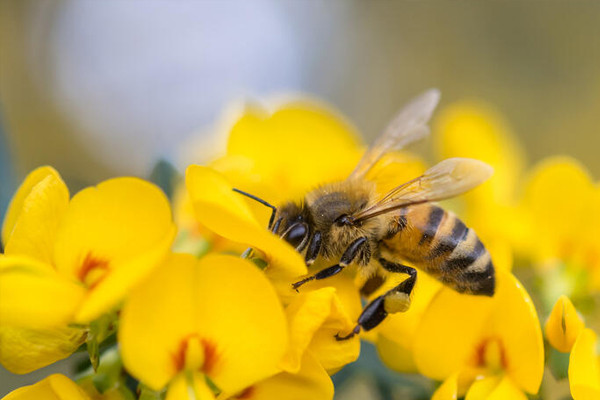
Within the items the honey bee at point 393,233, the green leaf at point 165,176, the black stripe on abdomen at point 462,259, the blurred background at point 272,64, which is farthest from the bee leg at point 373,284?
the blurred background at point 272,64

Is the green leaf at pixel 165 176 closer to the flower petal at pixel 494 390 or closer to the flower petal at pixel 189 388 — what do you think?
the flower petal at pixel 189 388

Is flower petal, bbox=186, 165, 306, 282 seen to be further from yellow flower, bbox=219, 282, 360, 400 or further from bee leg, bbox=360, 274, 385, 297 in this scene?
bee leg, bbox=360, 274, 385, 297

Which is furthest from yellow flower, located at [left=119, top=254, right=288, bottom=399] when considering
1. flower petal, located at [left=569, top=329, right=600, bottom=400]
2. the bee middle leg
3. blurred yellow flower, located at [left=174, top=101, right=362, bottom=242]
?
blurred yellow flower, located at [left=174, top=101, right=362, bottom=242]

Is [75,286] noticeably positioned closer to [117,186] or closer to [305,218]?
[117,186]

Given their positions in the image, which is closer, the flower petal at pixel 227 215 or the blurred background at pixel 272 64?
the flower petal at pixel 227 215

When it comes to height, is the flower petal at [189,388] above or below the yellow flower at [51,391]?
above

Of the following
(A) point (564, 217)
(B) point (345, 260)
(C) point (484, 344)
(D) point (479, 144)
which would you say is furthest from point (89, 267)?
(D) point (479, 144)

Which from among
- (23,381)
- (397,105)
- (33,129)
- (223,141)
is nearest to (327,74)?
(397,105)

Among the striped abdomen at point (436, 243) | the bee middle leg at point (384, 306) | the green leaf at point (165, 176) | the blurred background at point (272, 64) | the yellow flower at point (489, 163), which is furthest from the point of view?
the blurred background at point (272, 64)
